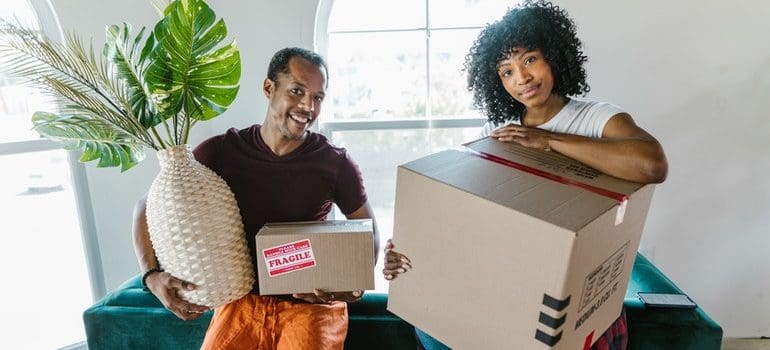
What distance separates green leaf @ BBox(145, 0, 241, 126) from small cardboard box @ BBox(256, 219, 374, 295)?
0.43 m

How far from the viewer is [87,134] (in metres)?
1.17

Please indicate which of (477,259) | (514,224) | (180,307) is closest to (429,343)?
(477,259)

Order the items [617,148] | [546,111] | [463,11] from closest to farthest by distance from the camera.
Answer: [617,148] → [546,111] → [463,11]

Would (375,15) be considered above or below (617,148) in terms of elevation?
above

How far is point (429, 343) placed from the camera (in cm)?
115

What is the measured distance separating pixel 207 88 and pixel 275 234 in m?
0.46

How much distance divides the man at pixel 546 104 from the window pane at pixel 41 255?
1683 mm

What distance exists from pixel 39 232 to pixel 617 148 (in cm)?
227

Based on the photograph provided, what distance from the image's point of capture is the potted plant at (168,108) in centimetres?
108

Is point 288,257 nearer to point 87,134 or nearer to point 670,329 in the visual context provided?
point 87,134

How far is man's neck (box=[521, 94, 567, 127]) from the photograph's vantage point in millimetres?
1116

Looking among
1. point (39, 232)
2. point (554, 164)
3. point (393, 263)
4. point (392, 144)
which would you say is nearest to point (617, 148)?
point (554, 164)

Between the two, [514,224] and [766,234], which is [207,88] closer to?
[514,224]

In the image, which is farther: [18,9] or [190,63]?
[18,9]
